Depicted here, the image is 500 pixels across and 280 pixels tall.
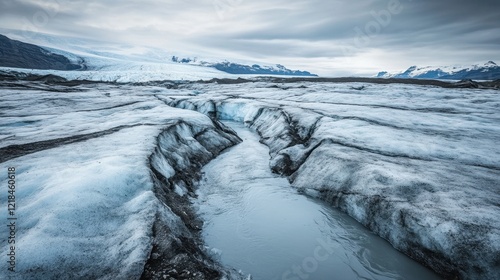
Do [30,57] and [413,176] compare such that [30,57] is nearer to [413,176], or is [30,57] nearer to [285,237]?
[285,237]

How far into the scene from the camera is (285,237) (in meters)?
6.23

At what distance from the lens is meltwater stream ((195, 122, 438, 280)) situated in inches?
201

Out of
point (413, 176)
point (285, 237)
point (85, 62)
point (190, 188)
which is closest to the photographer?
point (285, 237)

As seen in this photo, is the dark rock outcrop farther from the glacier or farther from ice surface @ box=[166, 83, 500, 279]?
ice surface @ box=[166, 83, 500, 279]

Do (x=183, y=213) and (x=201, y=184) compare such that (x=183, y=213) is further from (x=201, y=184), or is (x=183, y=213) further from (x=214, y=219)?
(x=201, y=184)

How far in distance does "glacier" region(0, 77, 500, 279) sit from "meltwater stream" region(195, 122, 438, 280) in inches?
14.5

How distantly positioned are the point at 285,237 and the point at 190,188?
3.67m

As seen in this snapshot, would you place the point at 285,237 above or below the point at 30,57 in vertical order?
below

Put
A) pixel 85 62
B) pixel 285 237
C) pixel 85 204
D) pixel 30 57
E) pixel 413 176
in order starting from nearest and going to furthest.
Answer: pixel 85 204 → pixel 285 237 → pixel 413 176 → pixel 85 62 → pixel 30 57

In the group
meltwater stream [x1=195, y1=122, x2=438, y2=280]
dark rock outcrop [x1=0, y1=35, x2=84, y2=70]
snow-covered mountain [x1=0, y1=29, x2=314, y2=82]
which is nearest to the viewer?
meltwater stream [x1=195, y1=122, x2=438, y2=280]

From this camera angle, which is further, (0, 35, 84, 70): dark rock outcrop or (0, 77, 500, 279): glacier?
(0, 35, 84, 70): dark rock outcrop

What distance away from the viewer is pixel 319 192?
7.97 metres

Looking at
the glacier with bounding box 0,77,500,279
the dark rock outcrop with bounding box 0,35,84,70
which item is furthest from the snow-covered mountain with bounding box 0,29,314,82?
the glacier with bounding box 0,77,500,279

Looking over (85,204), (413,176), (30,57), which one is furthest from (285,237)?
(30,57)
